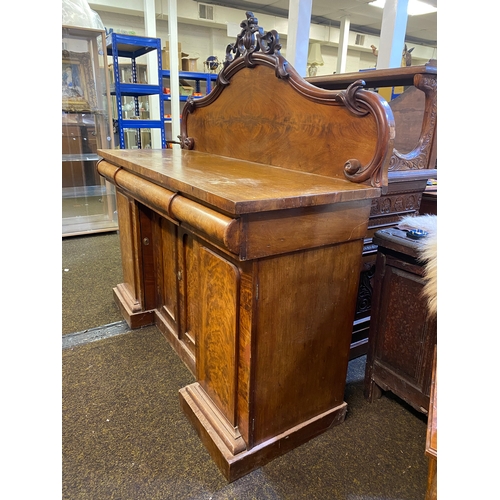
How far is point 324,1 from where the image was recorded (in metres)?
5.95

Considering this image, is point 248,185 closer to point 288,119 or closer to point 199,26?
point 288,119

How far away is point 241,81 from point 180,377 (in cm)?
129

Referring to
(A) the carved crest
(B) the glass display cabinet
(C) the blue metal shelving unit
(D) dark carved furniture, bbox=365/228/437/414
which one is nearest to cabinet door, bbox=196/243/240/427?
(D) dark carved furniture, bbox=365/228/437/414

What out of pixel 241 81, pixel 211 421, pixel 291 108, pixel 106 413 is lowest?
pixel 106 413

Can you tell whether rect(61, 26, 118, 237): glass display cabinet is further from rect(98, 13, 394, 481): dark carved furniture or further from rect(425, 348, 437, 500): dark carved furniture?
rect(425, 348, 437, 500): dark carved furniture

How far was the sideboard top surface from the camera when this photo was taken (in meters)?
0.86

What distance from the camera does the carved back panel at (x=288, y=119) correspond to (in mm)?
1040

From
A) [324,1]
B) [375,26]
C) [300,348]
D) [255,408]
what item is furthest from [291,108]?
[375,26]

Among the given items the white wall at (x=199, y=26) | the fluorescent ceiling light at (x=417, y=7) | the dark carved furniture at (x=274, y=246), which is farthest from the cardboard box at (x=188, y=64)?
the dark carved furniture at (x=274, y=246)

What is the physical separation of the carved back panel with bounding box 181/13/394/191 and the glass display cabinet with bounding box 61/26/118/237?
206cm

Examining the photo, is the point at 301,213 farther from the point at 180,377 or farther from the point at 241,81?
the point at 180,377

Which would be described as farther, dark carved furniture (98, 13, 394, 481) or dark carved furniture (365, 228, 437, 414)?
dark carved furniture (365, 228, 437, 414)

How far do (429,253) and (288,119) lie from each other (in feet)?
2.42

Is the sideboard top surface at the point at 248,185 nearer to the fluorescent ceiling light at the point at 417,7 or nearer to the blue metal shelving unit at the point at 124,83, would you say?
the blue metal shelving unit at the point at 124,83
